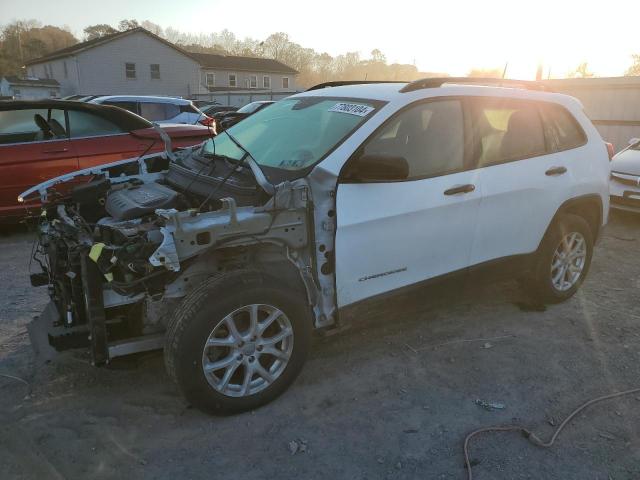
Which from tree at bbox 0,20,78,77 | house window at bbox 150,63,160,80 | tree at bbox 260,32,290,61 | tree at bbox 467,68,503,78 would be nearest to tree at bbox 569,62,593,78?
house window at bbox 150,63,160,80

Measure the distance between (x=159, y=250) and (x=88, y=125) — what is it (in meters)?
4.76

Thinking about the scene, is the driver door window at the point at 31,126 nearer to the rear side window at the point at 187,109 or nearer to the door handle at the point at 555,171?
the door handle at the point at 555,171

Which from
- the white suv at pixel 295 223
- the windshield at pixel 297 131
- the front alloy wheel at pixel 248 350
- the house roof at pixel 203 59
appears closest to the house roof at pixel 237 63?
the house roof at pixel 203 59

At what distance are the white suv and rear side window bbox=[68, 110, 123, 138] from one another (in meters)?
2.85

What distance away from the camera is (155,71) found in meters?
38.8

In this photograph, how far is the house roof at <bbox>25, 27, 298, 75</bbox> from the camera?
36250mm

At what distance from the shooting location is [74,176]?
3779 mm

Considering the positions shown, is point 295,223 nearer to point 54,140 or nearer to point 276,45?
point 54,140

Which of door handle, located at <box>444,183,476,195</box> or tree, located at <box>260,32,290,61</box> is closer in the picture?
door handle, located at <box>444,183,476,195</box>

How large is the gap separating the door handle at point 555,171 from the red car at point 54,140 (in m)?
4.35

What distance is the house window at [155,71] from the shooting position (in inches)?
1521

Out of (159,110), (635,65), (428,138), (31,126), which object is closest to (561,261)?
(428,138)

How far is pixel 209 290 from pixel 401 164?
1333 mm

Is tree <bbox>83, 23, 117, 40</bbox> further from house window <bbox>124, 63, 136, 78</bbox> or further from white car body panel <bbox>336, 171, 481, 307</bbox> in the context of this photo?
white car body panel <bbox>336, 171, 481, 307</bbox>
